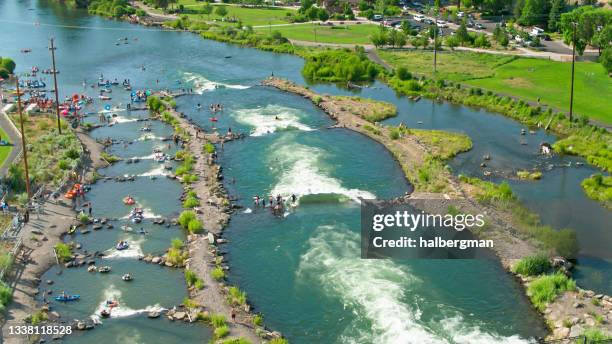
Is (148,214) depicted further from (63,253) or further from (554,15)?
(554,15)

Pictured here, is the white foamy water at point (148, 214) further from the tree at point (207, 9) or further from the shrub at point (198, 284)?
the tree at point (207, 9)

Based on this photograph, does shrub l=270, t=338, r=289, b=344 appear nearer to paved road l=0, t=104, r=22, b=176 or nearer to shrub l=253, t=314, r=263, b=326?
shrub l=253, t=314, r=263, b=326

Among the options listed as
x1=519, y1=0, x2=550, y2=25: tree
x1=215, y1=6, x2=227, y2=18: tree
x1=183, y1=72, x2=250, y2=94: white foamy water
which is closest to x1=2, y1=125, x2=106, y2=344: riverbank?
x1=183, y1=72, x2=250, y2=94: white foamy water

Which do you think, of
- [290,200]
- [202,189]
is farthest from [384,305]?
[202,189]

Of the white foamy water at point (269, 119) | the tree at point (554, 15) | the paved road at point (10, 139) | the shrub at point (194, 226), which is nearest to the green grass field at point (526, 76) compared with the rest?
the tree at point (554, 15)

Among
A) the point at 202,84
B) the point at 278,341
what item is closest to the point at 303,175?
the point at 278,341

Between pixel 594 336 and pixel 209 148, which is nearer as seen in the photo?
Answer: pixel 594 336

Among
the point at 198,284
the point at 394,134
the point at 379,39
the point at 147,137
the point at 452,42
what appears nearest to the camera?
the point at 198,284
